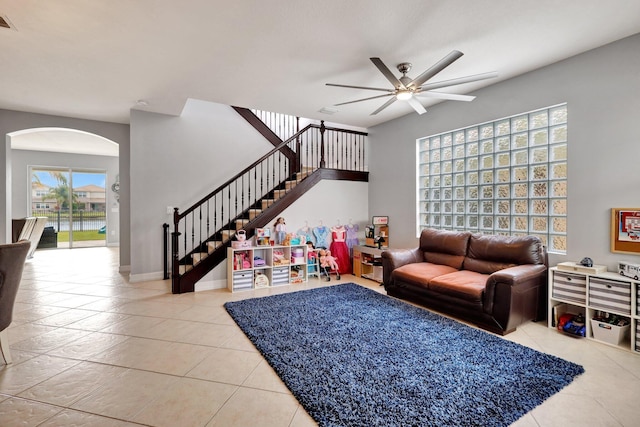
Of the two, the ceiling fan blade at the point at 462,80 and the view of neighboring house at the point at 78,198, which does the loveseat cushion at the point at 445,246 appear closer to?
the ceiling fan blade at the point at 462,80

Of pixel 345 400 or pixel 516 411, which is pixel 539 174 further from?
pixel 345 400

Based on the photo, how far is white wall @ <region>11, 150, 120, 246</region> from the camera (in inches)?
325

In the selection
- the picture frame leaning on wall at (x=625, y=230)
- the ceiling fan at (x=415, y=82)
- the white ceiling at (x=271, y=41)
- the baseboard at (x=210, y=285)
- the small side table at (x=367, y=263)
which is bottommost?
the baseboard at (x=210, y=285)

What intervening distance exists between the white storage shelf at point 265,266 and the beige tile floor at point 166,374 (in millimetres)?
761

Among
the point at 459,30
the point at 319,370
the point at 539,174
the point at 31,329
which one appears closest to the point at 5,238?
the point at 31,329

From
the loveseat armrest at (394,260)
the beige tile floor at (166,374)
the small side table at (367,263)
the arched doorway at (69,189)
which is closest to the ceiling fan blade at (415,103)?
the loveseat armrest at (394,260)

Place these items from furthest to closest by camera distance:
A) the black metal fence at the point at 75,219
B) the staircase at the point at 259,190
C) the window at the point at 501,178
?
1. the black metal fence at the point at 75,219
2. the staircase at the point at 259,190
3. the window at the point at 501,178

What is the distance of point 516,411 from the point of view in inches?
71.1

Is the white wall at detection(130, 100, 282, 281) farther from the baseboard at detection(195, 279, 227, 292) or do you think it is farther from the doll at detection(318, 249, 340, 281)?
the doll at detection(318, 249, 340, 281)

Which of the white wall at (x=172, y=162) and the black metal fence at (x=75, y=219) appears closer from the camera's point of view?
the white wall at (x=172, y=162)

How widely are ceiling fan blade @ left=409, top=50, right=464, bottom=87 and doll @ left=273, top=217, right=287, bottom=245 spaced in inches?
117

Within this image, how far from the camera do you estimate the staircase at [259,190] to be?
4.59 m

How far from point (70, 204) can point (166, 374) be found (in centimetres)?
924

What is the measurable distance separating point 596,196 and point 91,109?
720cm
